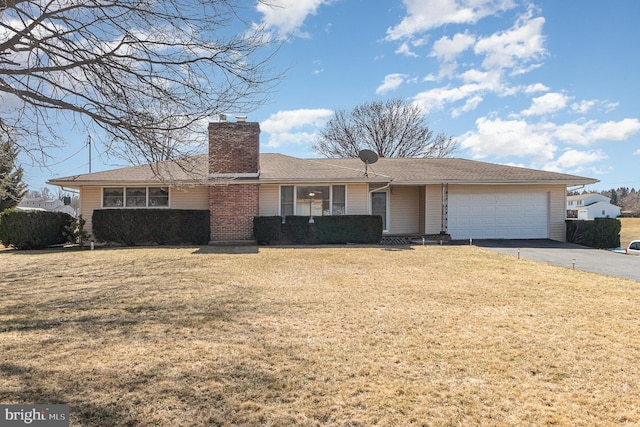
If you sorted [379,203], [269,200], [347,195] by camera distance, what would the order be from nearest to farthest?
[269,200], [347,195], [379,203]

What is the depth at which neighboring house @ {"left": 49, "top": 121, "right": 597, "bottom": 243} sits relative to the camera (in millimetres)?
13242

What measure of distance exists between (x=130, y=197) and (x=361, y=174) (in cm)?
893

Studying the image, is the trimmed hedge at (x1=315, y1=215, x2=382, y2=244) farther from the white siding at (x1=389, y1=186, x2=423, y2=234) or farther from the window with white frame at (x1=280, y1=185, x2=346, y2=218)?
the white siding at (x1=389, y1=186, x2=423, y2=234)

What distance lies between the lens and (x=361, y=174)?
13.8 meters

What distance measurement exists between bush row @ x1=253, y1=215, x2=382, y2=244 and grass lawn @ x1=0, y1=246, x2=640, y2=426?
6.12 meters

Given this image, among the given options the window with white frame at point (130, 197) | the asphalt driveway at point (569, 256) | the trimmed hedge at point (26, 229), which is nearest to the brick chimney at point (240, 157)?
the window with white frame at point (130, 197)

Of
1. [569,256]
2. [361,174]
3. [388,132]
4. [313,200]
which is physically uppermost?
→ [388,132]

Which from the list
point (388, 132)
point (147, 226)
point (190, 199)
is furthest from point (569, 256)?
point (388, 132)

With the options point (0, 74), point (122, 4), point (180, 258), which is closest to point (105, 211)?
point (180, 258)

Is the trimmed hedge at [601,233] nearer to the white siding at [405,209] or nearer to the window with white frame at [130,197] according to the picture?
the white siding at [405,209]

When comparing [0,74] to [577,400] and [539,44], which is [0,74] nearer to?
[577,400]

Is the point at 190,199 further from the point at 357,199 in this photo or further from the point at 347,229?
the point at 357,199

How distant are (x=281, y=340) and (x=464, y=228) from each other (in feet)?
42.2

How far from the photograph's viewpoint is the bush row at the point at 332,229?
1313cm
